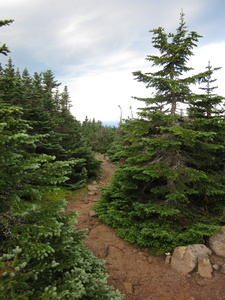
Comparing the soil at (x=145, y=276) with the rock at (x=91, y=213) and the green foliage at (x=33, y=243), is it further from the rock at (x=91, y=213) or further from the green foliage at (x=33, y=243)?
the green foliage at (x=33, y=243)

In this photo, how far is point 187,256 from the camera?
720cm

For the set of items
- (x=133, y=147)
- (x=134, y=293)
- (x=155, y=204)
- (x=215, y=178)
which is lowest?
(x=134, y=293)

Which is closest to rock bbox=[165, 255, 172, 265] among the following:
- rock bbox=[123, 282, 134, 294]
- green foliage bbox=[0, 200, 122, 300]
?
rock bbox=[123, 282, 134, 294]

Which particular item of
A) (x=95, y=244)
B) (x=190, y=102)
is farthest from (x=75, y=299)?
(x=190, y=102)

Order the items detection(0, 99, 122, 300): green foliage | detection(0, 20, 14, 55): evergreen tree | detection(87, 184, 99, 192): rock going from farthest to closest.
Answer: detection(87, 184, 99, 192): rock < detection(0, 20, 14, 55): evergreen tree < detection(0, 99, 122, 300): green foliage

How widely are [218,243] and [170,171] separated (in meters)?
3.62

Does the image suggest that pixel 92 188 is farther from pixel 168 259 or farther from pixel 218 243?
pixel 218 243

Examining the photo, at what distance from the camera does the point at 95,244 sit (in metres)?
9.07

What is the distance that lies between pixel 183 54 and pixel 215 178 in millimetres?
6621

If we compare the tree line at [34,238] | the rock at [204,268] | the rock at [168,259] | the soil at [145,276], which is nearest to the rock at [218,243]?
the soil at [145,276]

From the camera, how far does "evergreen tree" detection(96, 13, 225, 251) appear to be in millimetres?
8148

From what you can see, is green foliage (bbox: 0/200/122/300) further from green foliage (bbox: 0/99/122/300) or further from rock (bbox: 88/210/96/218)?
rock (bbox: 88/210/96/218)

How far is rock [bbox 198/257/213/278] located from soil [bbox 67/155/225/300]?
0.47 feet

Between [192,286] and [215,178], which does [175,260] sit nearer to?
[192,286]
